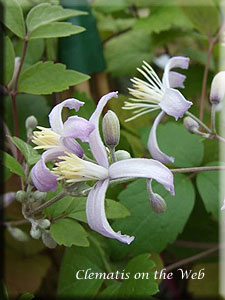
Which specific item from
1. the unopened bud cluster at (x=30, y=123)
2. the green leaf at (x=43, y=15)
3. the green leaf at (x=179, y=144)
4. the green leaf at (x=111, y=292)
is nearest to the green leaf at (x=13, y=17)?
the green leaf at (x=43, y=15)

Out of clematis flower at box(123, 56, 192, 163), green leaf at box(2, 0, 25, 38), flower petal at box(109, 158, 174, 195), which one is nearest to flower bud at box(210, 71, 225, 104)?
clematis flower at box(123, 56, 192, 163)

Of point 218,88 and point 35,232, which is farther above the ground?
point 218,88

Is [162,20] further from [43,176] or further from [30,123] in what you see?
[43,176]

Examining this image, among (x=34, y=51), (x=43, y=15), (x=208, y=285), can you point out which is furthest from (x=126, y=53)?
→ (x=208, y=285)

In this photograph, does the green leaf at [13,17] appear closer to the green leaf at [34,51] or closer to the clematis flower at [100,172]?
the green leaf at [34,51]

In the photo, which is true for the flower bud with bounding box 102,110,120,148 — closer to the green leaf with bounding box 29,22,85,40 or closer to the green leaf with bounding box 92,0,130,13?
the green leaf with bounding box 29,22,85,40
